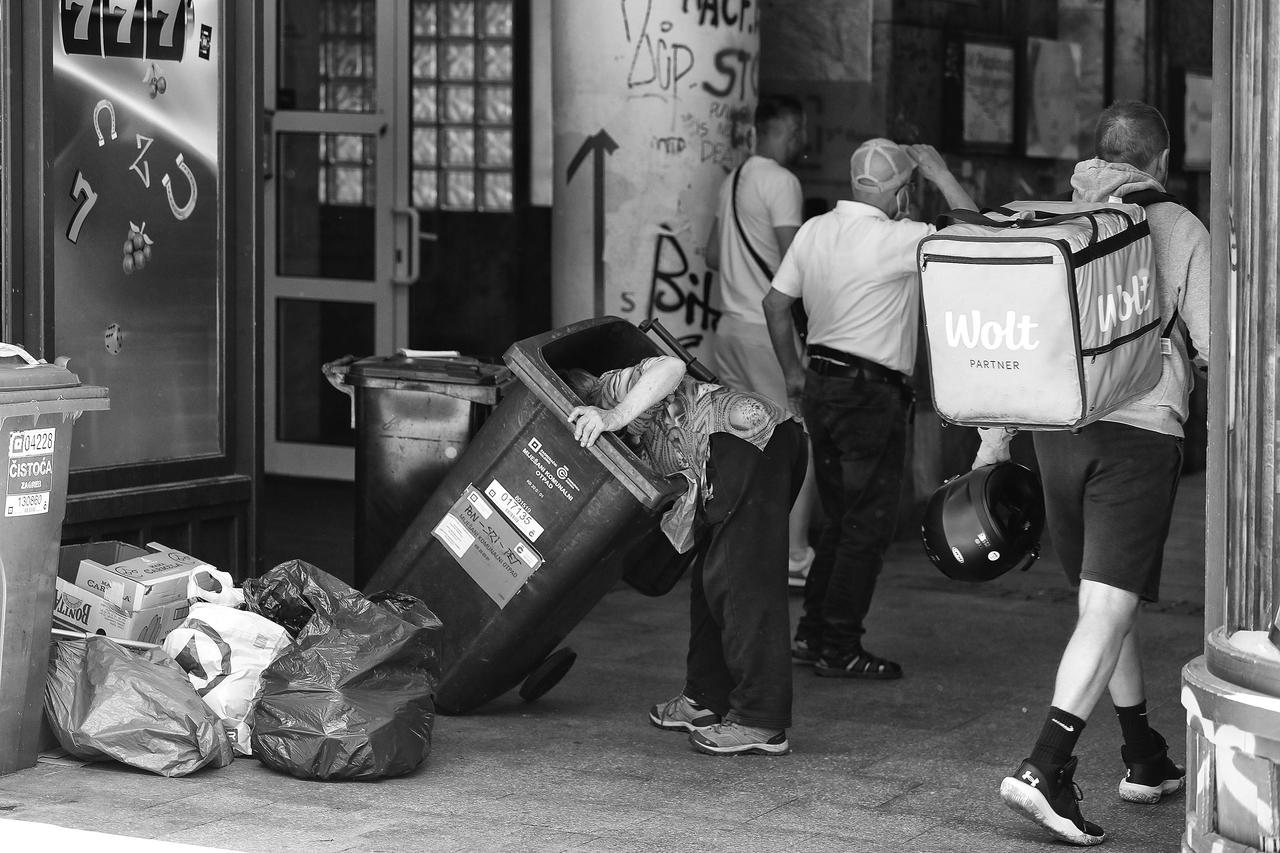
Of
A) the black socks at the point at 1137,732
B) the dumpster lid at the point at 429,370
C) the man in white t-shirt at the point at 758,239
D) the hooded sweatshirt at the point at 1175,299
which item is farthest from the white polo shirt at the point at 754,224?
the black socks at the point at 1137,732

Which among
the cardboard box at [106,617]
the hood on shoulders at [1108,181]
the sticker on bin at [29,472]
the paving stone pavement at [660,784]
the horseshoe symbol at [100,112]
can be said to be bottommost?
the paving stone pavement at [660,784]

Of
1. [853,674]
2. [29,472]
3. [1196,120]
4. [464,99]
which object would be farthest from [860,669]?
[1196,120]

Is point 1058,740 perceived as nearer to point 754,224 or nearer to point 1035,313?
point 1035,313

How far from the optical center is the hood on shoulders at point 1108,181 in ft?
15.5

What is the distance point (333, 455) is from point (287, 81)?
199cm

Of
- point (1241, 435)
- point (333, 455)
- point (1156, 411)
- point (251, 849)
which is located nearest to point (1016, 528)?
point (1156, 411)

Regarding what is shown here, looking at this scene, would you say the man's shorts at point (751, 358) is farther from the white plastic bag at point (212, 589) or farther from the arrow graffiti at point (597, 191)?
the white plastic bag at point (212, 589)

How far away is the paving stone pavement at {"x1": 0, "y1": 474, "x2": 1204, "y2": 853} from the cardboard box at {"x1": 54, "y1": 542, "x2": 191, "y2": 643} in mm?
420

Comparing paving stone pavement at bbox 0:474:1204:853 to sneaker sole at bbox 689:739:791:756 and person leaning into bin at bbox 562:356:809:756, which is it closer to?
sneaker sole at bbox 689:739:791:756

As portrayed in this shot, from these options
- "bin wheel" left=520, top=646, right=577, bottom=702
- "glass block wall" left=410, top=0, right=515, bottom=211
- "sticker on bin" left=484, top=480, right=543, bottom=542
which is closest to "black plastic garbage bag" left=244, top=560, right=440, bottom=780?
"sticker on bin" left=484, top=480, right=543, bottom=542

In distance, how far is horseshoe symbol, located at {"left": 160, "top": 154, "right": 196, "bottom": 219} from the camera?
6129 millimetres

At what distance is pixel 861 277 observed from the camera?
6.40m

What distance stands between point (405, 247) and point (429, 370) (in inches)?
150

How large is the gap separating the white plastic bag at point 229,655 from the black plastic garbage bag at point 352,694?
0.09 m
